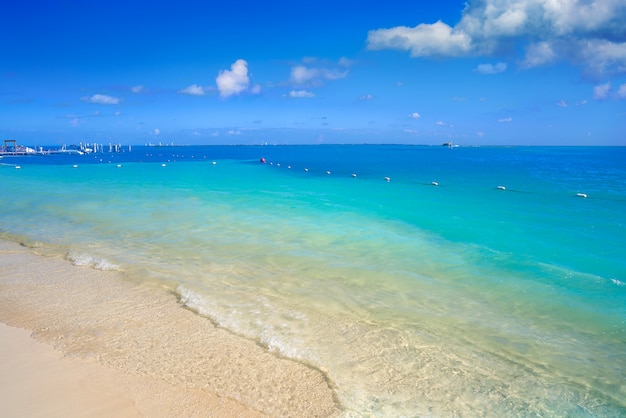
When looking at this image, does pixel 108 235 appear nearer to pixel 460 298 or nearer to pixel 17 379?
pixel 17 379

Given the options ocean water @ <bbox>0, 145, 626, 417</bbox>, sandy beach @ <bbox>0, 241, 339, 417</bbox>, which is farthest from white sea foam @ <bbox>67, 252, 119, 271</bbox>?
sandy beach @ <bbox>0, 241, 339, 417</bbox>

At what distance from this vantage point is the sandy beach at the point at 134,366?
518cm

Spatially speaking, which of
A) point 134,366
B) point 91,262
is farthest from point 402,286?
point 91,262

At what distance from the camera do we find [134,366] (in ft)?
19.7

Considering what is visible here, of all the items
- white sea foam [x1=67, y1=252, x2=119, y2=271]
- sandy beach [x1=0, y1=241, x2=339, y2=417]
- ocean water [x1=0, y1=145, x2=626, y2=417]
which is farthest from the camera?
white sea foam [x1=67, y1=252, x2=119, y2=271]

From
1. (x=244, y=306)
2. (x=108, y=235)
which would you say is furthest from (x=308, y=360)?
(x=108, y=235)

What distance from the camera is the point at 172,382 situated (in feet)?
18.5

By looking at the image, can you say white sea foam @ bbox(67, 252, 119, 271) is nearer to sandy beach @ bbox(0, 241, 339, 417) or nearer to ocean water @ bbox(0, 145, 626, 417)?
ocean water @ bbox(0, 145, 626, 417)

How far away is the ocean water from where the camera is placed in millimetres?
6117

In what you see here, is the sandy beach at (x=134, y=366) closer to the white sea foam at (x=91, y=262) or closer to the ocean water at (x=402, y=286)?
the ocean water at (x=402, y=286)

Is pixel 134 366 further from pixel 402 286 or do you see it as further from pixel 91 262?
pixel 402 286

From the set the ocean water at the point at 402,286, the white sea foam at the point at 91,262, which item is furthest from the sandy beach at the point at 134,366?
the white sea foam at the point at 91,262

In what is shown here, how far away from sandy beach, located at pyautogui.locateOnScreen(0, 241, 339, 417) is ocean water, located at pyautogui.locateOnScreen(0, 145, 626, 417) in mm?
510

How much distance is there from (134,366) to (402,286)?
6.80 metres
